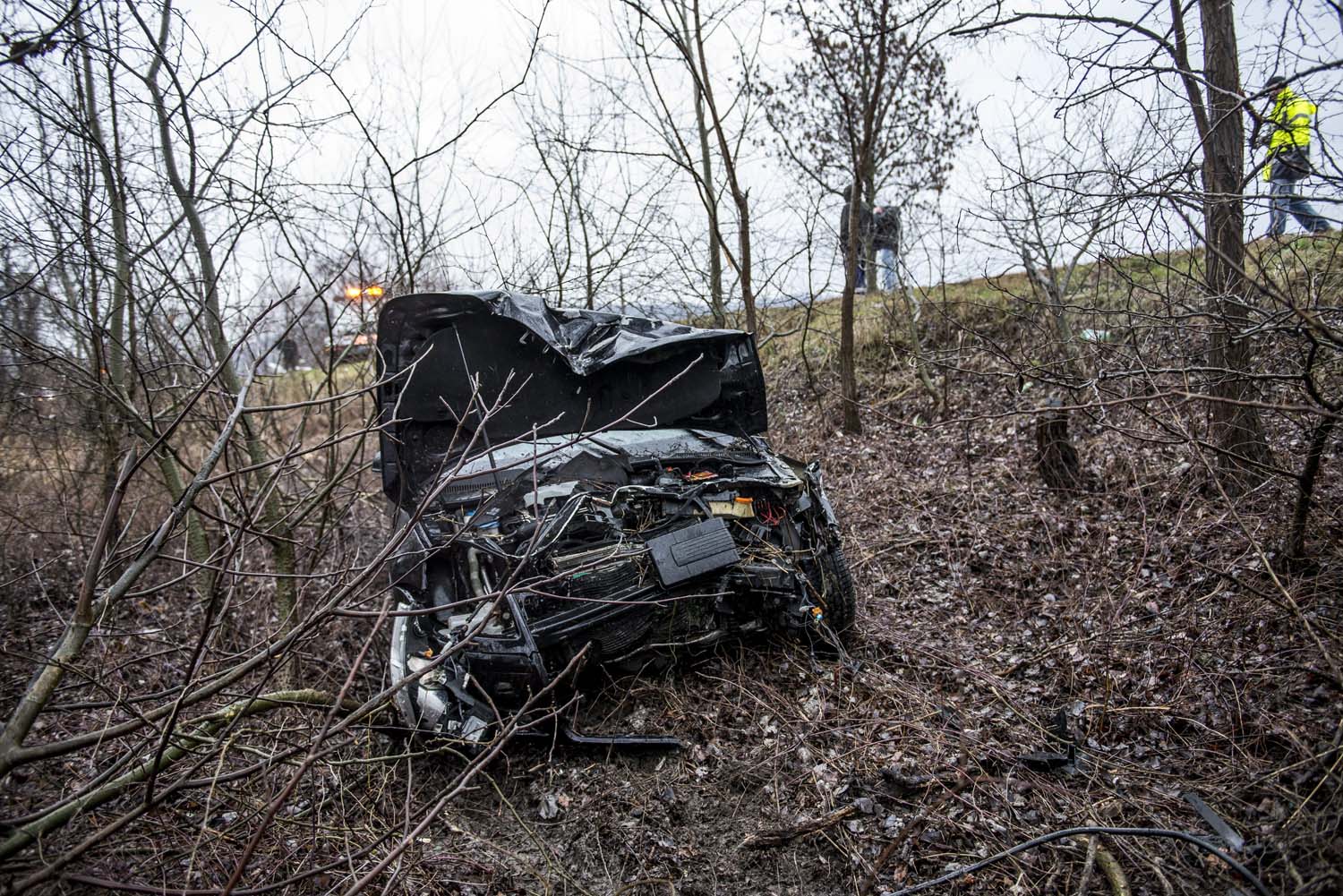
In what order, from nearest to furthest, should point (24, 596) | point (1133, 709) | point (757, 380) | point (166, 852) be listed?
point (166, 852), point (1133, 709), point (757, 380), point (24, 596)

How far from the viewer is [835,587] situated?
14.1 feet

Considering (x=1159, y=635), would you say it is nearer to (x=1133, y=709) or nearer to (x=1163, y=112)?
(x=1133, y=709)

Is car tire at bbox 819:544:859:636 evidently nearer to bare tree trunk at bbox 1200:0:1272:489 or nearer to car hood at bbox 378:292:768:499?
car hood at bbox 378:292:768:499

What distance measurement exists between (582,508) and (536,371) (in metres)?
1.51

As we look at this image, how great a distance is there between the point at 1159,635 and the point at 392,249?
658cm

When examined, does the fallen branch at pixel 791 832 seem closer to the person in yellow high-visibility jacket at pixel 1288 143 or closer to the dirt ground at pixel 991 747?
the dirt ground at pixel 991 747

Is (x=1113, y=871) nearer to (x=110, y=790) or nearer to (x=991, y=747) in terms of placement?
(x=991, y=747)

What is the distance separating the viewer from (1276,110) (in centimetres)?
315

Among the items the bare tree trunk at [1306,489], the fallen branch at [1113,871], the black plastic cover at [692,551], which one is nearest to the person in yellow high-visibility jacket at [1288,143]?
the bare tree trunk at [1306,489]

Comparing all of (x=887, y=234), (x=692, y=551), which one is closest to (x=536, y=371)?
(x=692, y=551)

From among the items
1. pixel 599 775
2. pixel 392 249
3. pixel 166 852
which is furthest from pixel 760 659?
Answer: pixel 392 249

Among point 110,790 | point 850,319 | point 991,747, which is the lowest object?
point 991,747

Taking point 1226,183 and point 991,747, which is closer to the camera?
point 991,747

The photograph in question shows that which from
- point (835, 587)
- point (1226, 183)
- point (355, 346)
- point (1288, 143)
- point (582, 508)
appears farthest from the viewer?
point (355, 346)
